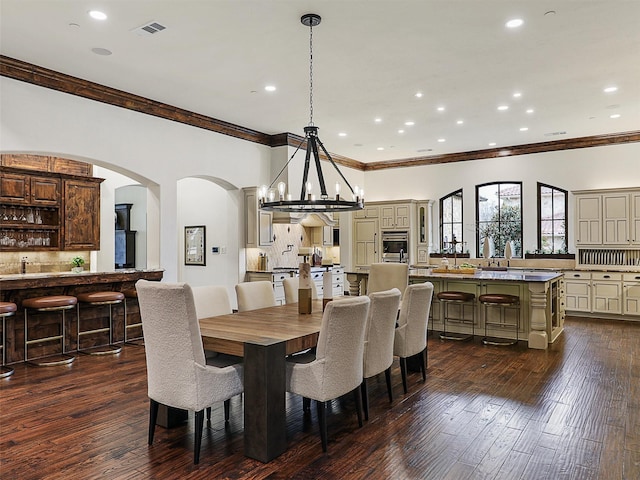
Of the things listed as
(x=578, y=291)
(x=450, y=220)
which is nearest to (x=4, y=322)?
(x=450, y=220)

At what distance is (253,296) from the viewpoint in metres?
4.72

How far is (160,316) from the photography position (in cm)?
289

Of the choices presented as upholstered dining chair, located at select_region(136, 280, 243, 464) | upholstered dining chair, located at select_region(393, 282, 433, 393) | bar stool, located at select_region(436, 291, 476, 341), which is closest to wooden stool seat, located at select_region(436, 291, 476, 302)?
bar stool, located at select_region(436, 291, 476, 341)

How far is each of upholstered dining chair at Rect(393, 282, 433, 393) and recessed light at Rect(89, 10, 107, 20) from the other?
11.7ft

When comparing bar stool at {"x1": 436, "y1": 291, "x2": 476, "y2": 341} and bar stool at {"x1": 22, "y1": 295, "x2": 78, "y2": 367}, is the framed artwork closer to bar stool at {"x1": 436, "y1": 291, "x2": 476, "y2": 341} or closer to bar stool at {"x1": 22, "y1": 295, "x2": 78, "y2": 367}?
bar stool at {"x1": 22, "y1": 295, "x2": 78, "y2": 367}

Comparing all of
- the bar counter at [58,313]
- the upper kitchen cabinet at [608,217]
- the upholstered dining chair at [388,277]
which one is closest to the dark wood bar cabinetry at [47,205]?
the bar counter at [58,313]

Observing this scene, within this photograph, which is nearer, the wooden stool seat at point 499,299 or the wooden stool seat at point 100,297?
the wooden stool seat at point 100,297

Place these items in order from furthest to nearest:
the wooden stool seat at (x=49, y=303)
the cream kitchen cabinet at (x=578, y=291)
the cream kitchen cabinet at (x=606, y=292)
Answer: the cream kitchen cabinet at (x=578, y=291) < the cream kitchen cabinet at (x=606, y=292) < the wooden stool seat at (x=49, y=303)

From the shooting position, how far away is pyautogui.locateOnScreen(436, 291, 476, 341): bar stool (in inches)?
247

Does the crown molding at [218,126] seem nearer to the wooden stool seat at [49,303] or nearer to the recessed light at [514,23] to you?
the wooden stool seat at [49,303]

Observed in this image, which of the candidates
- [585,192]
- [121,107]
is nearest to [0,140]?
[121,107]

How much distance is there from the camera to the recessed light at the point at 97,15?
158 inches

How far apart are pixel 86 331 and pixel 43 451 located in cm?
309

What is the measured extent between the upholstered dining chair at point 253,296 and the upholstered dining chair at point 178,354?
1.50m
